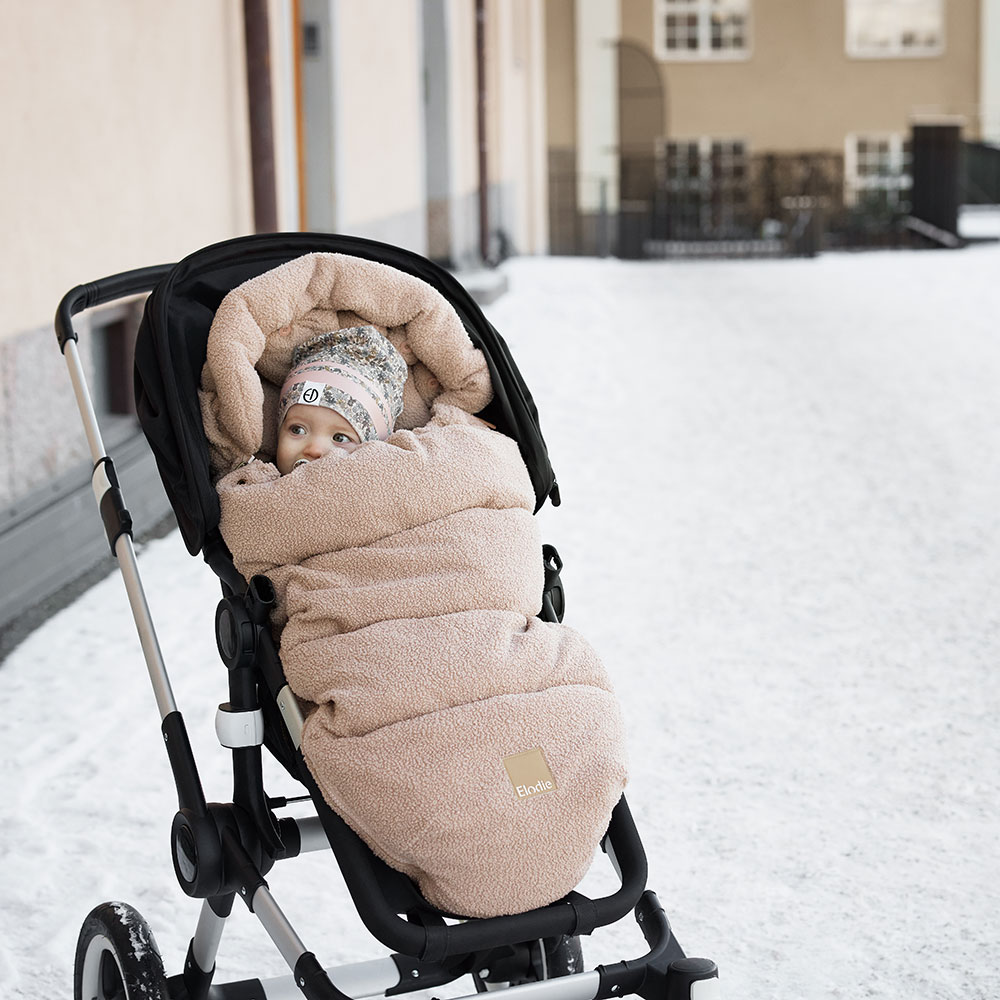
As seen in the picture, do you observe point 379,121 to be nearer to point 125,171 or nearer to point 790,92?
point 125,171

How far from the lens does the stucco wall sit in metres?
4.17

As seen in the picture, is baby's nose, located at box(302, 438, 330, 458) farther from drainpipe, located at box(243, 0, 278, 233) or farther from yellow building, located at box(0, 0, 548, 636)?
drainpipe, located at box(243, 0, 278, 233)

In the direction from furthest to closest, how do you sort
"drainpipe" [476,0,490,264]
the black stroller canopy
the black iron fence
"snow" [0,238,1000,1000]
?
the black iron fence < "drainpipe" [476,0,490,264] < "snow" [0,238,1000,1000] < the black stroller canopy

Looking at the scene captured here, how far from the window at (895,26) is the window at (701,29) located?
1.66 m

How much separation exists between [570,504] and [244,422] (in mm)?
3302

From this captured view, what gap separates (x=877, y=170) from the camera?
71.3 feet

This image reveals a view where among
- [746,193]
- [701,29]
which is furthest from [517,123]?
[701,29]

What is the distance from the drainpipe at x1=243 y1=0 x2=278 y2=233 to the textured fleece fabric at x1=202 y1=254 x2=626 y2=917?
168 inches

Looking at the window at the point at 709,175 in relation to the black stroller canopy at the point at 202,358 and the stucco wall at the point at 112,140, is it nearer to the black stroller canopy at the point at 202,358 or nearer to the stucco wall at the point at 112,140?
the stucco wall at the point at 112,140

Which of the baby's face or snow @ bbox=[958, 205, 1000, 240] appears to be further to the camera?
snow @ bbox=[958, 205, 1000, 240]

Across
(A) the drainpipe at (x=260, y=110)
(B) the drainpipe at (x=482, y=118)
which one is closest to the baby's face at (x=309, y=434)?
(A) the drainpipe at (x=260, y=110)

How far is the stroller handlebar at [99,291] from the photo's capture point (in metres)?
2.18

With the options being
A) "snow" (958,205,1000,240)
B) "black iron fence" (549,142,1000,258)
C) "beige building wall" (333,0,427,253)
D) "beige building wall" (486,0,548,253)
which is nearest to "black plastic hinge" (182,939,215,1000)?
"beige building wall" (333,0,427,253)

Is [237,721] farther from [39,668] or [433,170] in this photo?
[433,170]
